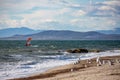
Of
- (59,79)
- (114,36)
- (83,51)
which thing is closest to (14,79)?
(59,79)

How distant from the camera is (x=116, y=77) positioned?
10.4 meters

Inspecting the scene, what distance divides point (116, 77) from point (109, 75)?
0.51 meters

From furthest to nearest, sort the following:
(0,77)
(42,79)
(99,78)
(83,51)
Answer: (83,51) < (0,77) < (42,79) < (99,78)

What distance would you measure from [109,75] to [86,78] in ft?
2.98

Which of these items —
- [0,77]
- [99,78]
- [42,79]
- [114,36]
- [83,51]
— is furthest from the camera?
[114,36]

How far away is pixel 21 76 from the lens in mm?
13680

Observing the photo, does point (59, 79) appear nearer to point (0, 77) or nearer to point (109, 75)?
point (109, 75)

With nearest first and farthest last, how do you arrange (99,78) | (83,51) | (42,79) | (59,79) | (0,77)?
1. (99,78)
2. (59,79)
3. (42,79)
4. (0,77)
5. (83,51)

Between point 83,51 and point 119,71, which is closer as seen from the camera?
point 119,71

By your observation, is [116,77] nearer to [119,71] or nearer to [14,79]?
[119,71]

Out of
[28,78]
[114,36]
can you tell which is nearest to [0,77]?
[28,78]

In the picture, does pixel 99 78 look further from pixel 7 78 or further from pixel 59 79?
pixel 7 78

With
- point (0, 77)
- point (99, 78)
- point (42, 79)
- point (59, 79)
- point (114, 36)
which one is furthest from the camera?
point (114, 36)

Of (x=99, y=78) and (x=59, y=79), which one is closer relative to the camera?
(x=99, y=78)
